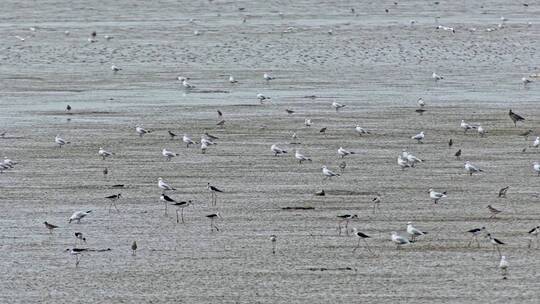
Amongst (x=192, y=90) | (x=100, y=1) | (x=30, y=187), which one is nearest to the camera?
(x=30, y=187)

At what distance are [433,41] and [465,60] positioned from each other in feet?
17.7

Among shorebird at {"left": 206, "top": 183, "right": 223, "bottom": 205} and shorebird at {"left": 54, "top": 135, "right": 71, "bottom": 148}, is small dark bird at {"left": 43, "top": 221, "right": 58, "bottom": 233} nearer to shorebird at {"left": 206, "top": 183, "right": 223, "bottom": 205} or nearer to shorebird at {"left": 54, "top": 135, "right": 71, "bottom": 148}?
shorebird at {"left": 206, "top": 183, "right": 223, "bottom": 205}

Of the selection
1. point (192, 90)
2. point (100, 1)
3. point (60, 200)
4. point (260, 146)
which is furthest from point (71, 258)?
point (100, 1)

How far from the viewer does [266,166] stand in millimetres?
23969

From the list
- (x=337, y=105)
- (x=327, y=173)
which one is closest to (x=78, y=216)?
(x=327, y=173)

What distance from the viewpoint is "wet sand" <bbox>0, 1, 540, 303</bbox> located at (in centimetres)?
1584

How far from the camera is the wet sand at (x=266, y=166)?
15836 mm

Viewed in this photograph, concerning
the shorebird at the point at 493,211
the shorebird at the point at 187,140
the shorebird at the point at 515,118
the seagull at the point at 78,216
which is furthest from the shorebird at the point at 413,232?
the shorebird at the point at 515,118

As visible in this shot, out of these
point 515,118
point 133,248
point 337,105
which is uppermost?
point 515,118

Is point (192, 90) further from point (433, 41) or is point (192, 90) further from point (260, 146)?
point (433, 41)

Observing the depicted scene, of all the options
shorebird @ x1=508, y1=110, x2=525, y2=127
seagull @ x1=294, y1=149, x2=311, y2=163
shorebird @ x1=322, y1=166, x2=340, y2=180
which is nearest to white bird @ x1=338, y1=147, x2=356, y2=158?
seagull @ x1=294, y1=149, x2=311, y2=163

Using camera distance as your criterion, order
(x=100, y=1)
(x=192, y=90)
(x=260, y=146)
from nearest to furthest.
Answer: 1. (x=260, y=146)
2. (x=192, y=90)
3. (x=100, y=1)

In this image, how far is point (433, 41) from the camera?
49.9m

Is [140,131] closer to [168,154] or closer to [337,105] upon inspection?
[168,154]
